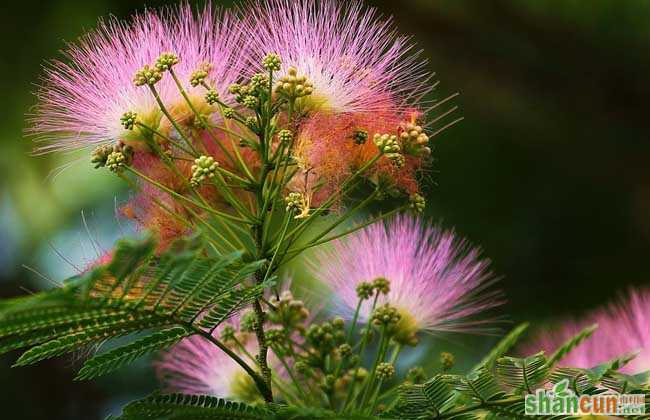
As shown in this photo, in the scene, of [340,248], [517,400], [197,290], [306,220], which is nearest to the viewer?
[197,290]

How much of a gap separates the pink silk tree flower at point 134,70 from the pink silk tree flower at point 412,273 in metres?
0.67

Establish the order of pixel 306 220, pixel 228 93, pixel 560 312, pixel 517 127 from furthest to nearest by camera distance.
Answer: pixel 517 127 < pixel 560 312 < pixel 228 93 < pixel 306 220

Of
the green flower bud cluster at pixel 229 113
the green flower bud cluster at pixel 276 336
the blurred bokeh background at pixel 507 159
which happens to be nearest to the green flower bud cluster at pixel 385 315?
the green flower bud cluster at pixel 276 336

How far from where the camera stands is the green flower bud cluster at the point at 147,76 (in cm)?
255

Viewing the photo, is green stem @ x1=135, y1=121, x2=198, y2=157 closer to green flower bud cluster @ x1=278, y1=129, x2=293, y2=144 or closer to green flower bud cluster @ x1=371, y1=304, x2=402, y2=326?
green flower bud cluster @ x1=278, y1=129, x2=293, y2=144

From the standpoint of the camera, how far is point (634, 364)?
3246 millimetres

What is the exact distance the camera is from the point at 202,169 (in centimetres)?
244

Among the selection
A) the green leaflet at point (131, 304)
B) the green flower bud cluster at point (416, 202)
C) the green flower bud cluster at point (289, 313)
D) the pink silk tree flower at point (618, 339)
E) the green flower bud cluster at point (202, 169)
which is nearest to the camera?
the green leaflet at point (131, 304)

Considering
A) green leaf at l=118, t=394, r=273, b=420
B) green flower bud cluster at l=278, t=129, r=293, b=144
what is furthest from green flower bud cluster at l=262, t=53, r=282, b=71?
green leaf at l=118, t=394, r=273, b=420

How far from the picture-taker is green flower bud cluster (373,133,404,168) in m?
2.53

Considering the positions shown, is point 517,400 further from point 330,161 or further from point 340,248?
point 340,248

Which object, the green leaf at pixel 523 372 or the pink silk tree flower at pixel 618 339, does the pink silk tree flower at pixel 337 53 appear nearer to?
the green leaf at pixel 523 372

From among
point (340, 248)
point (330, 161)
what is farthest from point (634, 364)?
point (330, 161)

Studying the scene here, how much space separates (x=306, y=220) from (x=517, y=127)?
158 inches
